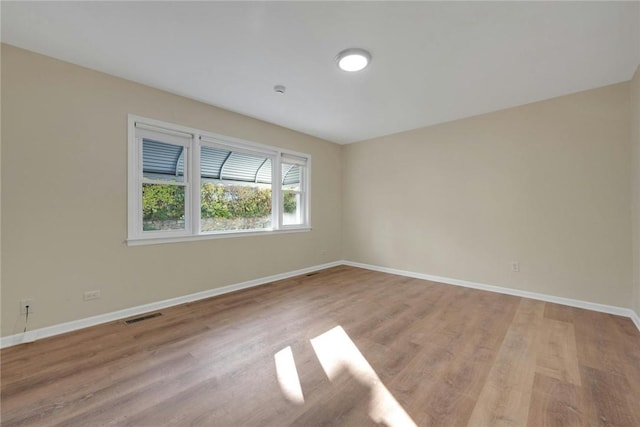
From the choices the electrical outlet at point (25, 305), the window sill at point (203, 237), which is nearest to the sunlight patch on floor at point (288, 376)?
the window sill at point (203, 237)

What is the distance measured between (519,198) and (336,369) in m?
3.37

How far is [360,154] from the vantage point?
17.7ft

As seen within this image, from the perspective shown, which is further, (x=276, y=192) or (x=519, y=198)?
(x=276, y=192)

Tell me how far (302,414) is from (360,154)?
4638mm

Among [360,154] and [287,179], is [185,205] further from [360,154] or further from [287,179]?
[360,154]

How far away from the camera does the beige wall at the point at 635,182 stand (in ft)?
8.78

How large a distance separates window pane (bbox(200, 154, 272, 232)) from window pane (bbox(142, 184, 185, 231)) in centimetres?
28

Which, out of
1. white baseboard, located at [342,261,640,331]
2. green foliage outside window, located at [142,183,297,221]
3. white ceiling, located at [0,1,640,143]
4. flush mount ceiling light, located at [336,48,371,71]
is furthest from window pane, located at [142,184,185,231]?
white baseboard, located at [342,261,640,331]

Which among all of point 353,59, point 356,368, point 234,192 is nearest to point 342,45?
point 353,59

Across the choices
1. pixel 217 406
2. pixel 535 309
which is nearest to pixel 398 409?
pixel 217 406

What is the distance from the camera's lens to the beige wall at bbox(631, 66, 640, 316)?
2.68 m

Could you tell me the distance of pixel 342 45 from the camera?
229 centimetres

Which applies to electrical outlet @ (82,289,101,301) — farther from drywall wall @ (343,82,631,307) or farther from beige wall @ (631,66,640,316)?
beige wall @ (631,66,640,316)

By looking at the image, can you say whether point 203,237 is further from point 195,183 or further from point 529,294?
point 529,294
